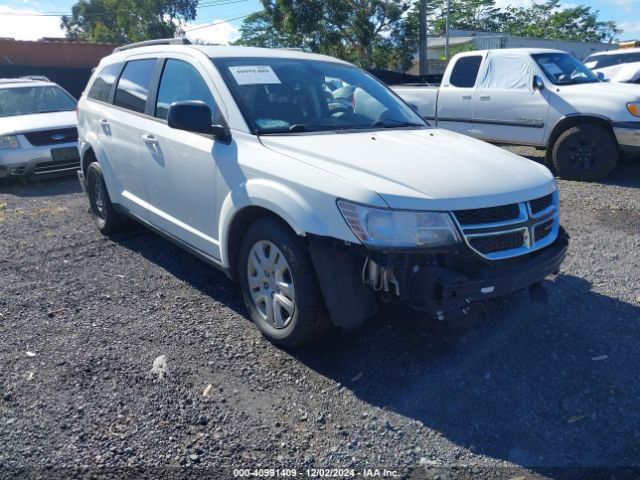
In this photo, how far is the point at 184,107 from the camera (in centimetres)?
357

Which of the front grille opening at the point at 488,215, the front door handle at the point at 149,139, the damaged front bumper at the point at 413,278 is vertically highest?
the front door handle at the point at 149,139

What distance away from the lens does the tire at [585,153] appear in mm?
7898

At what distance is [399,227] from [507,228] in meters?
0.66

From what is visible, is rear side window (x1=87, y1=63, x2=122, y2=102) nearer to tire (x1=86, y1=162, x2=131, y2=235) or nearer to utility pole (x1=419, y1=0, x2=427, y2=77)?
tire (x1=86, y1=162, x2=131, y2=235)

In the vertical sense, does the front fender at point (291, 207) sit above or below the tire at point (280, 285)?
above

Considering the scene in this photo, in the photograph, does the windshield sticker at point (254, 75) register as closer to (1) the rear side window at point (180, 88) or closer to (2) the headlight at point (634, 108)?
(1) the rear side window at point (180, 88)

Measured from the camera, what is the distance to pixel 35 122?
9000 millimetres

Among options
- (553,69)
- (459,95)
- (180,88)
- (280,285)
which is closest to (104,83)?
(180,88)

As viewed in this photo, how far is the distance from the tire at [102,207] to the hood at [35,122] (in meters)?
3.47

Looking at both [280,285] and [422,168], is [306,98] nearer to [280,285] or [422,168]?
[422,168]

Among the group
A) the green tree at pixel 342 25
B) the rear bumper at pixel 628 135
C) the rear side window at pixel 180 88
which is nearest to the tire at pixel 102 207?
the rear side window at pixel 180 88

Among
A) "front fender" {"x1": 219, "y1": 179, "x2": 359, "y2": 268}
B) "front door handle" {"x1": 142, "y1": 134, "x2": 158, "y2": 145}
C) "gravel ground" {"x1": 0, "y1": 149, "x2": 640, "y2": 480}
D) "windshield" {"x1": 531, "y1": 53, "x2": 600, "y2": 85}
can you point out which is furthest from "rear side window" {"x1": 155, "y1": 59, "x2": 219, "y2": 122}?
"windshield" {"x1": 531, "y1": 53, "x2": 600, "y2": 85}

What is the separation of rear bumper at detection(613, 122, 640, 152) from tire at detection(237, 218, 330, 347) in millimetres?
6118

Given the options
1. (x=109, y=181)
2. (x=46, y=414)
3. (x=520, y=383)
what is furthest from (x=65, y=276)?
(x=520, y=383)
